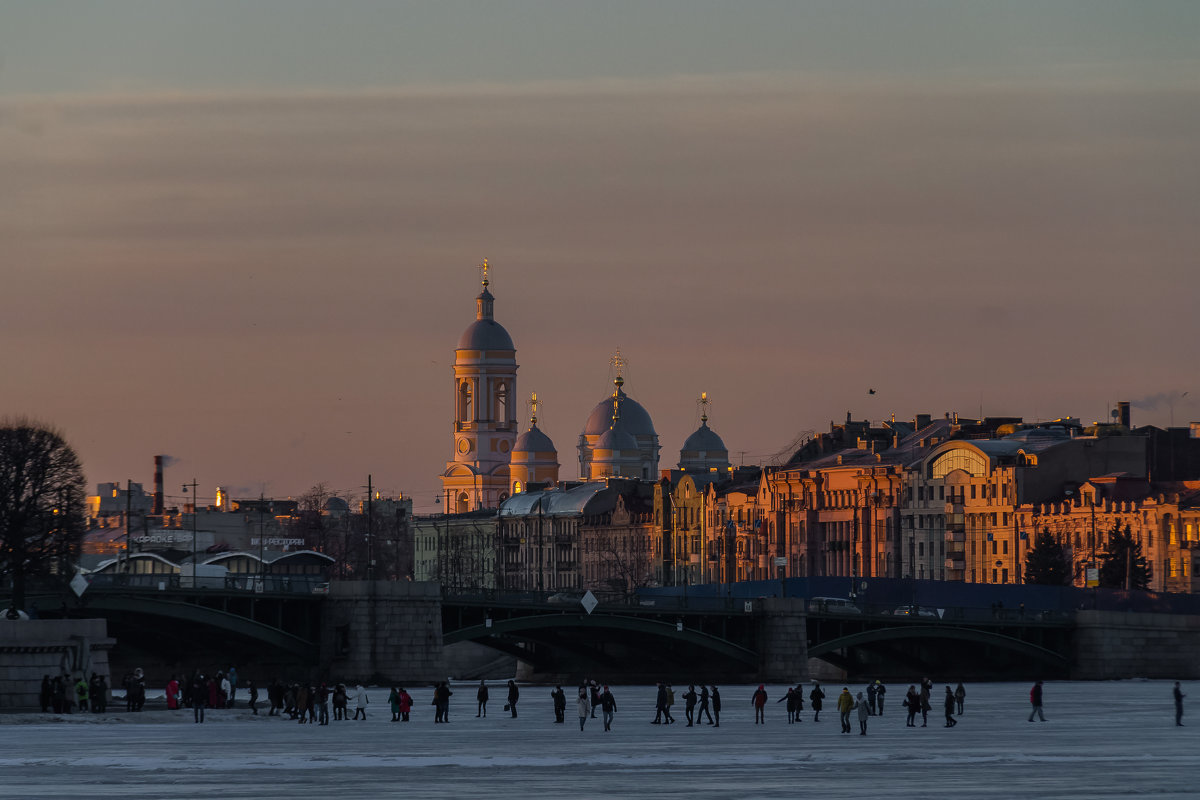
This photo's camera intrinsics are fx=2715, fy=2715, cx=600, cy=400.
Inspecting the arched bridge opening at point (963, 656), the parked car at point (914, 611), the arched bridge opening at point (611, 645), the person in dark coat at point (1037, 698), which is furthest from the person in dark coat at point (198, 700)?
the parked car at point (914, 611)

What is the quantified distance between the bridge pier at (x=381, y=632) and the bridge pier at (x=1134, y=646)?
1209 inches

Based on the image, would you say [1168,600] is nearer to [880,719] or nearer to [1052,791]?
[880,719]

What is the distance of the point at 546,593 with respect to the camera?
378 feet

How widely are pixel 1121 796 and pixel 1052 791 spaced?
154 centimetres

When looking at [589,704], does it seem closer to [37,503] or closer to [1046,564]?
[37,503]

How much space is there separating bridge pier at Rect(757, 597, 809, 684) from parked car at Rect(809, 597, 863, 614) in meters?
2.83

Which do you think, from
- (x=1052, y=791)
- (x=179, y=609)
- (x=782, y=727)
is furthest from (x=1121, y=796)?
(x=179, y=609)

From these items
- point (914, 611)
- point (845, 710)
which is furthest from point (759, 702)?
point (914, 611)

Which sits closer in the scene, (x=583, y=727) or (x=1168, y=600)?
A: (x=583, y=727)

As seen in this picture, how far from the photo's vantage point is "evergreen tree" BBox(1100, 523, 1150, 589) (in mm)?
150375

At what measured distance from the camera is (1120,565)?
499ft

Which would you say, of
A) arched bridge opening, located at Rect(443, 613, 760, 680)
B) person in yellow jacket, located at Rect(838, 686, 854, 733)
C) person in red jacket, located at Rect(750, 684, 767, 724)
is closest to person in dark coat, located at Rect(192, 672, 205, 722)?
person in red jacket, located at Rect(750, 684, 767, 724)

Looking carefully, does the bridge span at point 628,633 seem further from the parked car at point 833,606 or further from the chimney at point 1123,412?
the chimney at point 1123,412

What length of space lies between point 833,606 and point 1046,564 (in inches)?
1515
